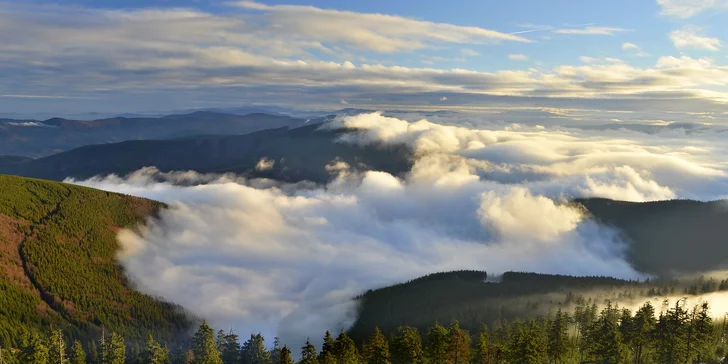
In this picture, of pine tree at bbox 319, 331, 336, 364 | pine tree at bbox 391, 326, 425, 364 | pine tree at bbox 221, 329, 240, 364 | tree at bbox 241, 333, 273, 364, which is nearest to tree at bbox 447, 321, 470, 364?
pine tree at bbox 391, 326, 425, 364

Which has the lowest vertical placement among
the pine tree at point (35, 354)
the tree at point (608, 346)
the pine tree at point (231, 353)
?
the pine tree at point (231, 353)

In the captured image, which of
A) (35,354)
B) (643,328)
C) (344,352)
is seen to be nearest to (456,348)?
(344,352)

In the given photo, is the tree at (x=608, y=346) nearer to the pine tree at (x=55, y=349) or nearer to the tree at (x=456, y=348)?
the tree at (x=456, y=348)

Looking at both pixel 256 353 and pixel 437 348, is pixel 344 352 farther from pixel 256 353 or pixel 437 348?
pixel 256 353

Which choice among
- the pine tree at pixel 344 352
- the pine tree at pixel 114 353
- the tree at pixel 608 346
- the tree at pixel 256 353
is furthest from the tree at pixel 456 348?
the pine tree at pixel 114 353

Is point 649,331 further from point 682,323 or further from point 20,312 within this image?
point 20,312
